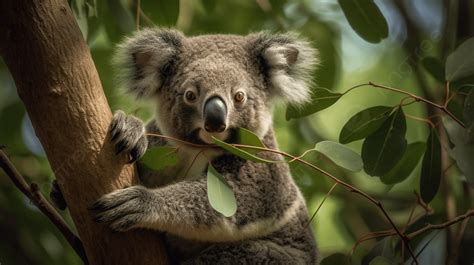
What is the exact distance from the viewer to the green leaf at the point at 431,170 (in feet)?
10.8

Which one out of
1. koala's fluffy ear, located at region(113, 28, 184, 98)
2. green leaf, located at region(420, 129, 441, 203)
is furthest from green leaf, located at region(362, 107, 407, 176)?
koala's fluffy ear, located at region(113, 28, 184, 98)

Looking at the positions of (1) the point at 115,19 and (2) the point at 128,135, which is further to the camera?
(1) the point at 115,19

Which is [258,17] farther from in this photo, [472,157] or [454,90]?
[472,157]

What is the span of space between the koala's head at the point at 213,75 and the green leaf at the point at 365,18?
44 centimetres

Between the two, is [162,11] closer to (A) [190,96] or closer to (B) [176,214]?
(A) [190,96]

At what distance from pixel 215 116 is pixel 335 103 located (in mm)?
2112

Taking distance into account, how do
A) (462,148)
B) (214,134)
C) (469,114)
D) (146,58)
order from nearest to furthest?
(469,114), (462,148), (214,134), (146,58)

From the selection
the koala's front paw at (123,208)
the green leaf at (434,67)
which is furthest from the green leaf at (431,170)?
the koala's front paw at (123,208)

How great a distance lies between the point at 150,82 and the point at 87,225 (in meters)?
1.29

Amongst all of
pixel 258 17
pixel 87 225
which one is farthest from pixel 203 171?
pixel 258 17

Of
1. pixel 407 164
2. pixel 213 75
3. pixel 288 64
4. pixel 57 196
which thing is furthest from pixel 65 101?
pixel 407 164

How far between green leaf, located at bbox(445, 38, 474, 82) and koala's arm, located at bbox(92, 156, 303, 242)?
1.19 metres

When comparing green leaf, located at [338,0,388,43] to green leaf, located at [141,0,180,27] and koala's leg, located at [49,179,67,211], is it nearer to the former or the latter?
green leaf, located at [141,0,180,27]

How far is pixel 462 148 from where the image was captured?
3.00m
